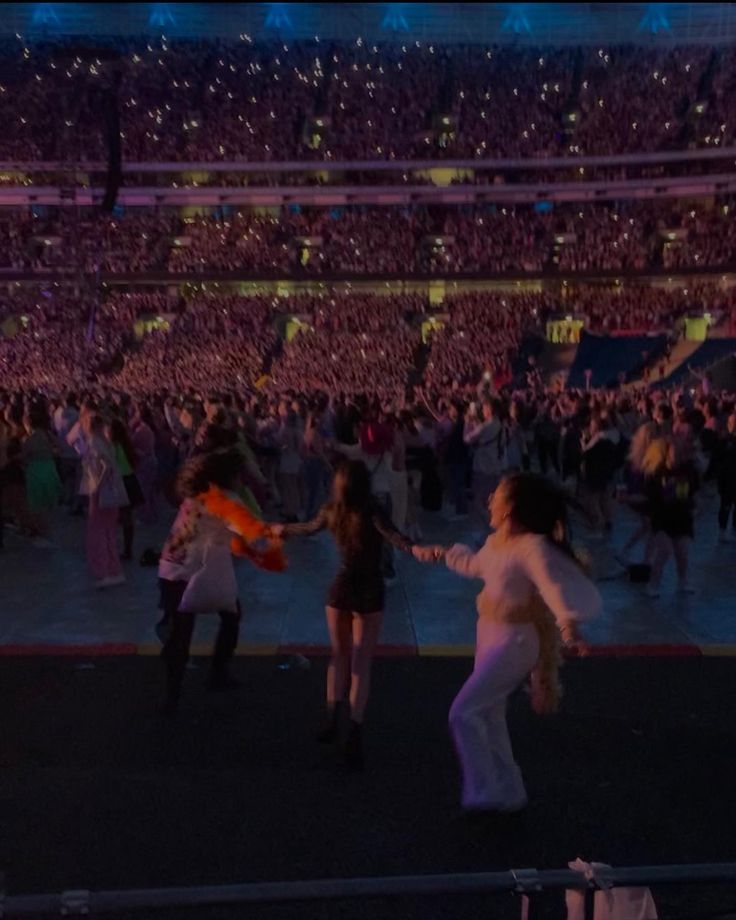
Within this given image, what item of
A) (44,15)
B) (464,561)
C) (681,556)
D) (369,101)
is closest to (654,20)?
(369,101)

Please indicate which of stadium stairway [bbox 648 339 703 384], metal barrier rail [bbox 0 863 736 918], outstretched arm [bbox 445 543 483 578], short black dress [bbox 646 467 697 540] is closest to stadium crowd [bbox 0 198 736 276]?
stadium stairway [bbox 648 339 703 384]

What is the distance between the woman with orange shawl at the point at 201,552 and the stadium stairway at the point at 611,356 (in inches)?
1022

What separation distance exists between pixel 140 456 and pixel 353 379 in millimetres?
19801

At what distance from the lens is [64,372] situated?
105 feet

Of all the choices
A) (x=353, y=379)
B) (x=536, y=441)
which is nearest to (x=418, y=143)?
(x=353, y=379)

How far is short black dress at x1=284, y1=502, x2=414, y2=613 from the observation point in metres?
5.14

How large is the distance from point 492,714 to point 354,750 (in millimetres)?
1006

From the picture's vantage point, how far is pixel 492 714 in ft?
14.5

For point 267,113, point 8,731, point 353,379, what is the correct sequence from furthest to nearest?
point 267,113, point 353,379, point 8,731

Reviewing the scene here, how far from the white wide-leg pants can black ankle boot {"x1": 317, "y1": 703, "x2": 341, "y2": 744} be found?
110 centimetres

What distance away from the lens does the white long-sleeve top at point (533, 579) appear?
4.08 metres

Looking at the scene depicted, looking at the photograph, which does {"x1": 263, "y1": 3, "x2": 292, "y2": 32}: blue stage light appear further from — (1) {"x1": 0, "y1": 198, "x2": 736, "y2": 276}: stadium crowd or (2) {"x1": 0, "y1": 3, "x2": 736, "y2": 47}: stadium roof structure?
(1) {"x1": 0, "y1": 198, "x2": 736, "y2": 276}: stadium crowd

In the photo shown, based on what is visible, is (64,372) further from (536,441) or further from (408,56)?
(408,56)

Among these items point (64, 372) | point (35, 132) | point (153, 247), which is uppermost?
point (35, 132)
